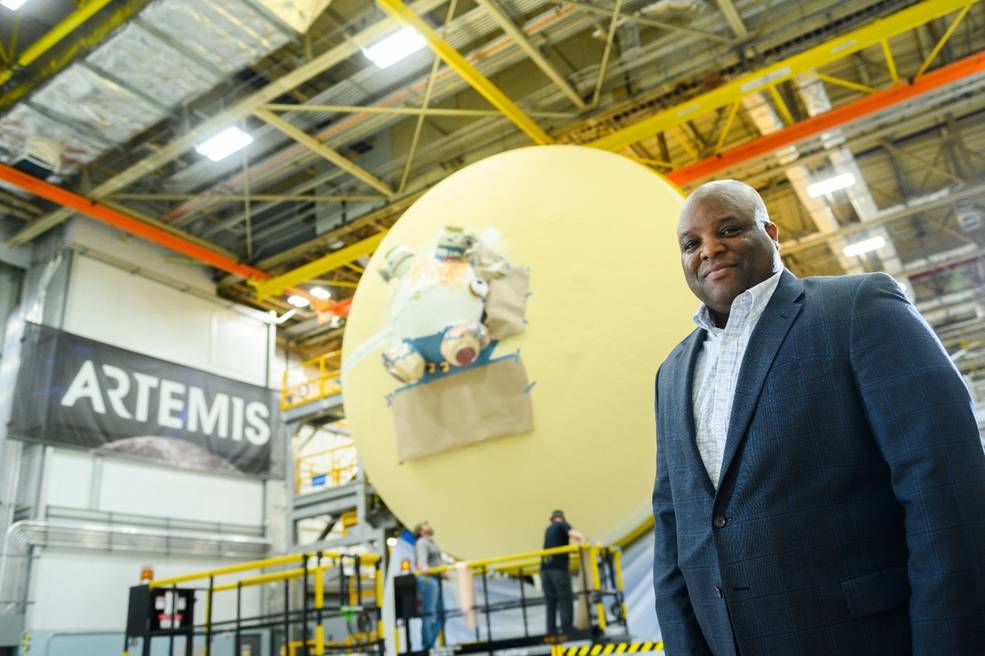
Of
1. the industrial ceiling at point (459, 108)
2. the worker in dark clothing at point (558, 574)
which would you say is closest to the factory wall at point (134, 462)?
the industrial ceiling at point (459, 108)

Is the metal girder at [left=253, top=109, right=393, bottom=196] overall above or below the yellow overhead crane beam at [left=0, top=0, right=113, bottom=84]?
below

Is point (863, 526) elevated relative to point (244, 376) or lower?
Result: lower

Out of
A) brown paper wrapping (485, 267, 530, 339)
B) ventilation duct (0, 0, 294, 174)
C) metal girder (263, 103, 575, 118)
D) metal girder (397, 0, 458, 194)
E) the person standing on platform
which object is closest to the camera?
brown paper wrapping (485, 267, 530, 339)

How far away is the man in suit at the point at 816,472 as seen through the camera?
1284 millimetres

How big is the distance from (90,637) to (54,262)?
690 cm

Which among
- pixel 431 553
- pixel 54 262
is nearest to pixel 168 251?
pixel 54 262

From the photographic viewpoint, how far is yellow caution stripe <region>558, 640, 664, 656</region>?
5.48 meters

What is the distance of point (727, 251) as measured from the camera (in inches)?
65.0

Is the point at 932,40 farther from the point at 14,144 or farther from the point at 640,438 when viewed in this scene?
the point at 14,144

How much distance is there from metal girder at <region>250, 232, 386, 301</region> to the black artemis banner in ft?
7.22

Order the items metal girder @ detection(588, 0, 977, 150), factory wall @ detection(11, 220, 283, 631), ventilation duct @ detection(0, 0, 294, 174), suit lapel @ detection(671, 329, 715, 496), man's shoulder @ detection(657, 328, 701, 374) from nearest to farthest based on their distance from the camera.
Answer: suit lapel @ detection(671, 329, 715, 496) → man's shoulder @ detection(657, 328, 701, 374) → ventilation duct @ detection(0, 0, 294, 174) → metal girder @ detection(588, 0, 977, 150) → factory wall @ detection(11, 220, 283, 631)

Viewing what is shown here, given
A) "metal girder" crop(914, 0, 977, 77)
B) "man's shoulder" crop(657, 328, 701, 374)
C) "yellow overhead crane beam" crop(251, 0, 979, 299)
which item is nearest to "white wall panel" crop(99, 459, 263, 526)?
"yellow overhead crane beam" crop(251, 0, 979, 299)

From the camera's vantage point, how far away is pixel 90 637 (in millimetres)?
13180

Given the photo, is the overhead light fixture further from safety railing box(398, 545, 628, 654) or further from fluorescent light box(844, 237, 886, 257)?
safety railing box(398, 545, 628, 654)
